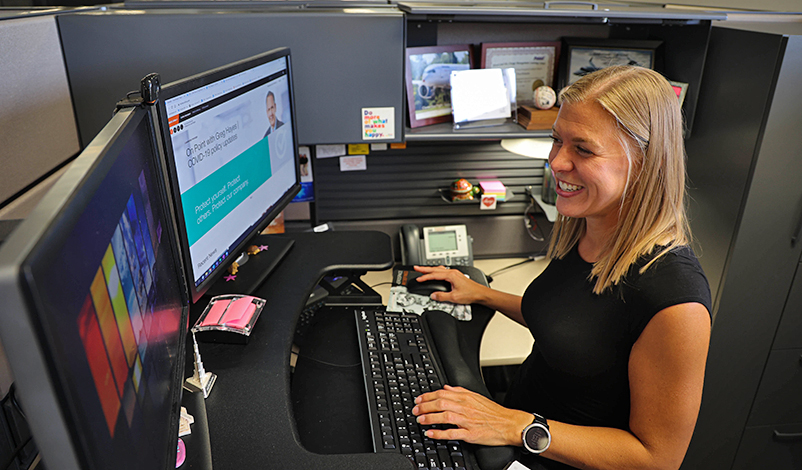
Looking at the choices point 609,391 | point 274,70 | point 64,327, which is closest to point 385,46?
point 274,70

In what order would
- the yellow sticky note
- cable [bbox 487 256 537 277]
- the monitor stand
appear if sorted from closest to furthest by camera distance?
the monitor stand → the yellow sticky note → cable [bbox 487 256 537 277]

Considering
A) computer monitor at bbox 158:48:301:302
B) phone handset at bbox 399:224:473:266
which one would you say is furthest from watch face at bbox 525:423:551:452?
phone handset at bbox 399:224:473:266

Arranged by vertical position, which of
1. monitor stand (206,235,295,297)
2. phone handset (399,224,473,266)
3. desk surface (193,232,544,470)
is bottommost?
phone handset (399,224,473,266)

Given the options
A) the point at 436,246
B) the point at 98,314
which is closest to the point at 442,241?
the point at 436,246

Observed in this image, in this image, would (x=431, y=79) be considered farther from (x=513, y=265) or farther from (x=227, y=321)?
(x=227, y=321)

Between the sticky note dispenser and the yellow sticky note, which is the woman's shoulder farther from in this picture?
the yellow sticky note

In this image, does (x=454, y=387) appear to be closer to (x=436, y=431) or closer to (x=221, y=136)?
(x=436, y=431)

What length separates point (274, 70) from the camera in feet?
3.79

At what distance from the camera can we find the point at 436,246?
169 centimetres

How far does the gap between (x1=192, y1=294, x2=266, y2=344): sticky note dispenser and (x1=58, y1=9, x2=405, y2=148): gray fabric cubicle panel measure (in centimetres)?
55

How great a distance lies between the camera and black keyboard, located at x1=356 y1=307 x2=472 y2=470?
2.84ft

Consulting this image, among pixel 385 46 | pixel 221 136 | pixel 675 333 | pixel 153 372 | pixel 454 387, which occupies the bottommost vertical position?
pixel 454 387

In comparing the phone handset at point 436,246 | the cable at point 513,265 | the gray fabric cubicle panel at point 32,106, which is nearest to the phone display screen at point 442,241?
the phone handset at point 436,246

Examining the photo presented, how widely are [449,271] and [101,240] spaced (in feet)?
3.42
